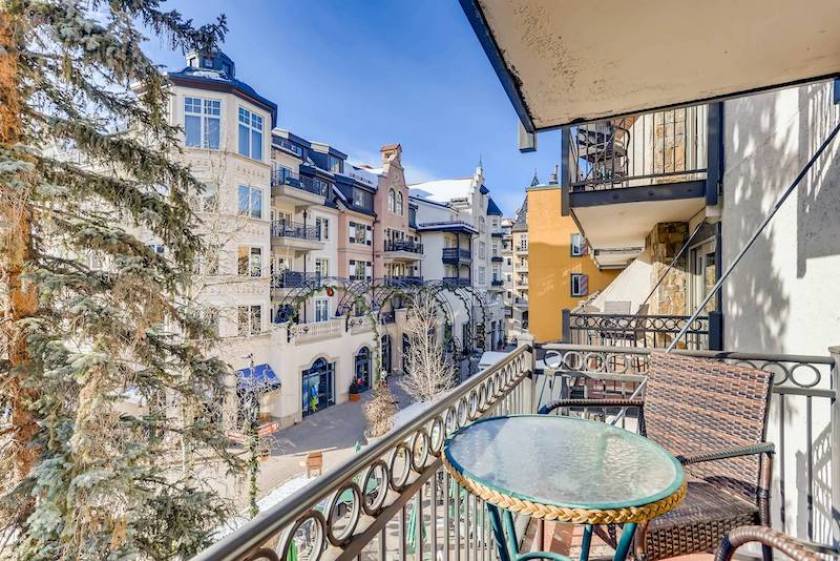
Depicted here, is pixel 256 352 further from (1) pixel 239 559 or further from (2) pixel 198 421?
(1) pixel 239 559

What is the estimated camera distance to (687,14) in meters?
1.64

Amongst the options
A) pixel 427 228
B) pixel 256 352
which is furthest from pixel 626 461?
pixel 427 228

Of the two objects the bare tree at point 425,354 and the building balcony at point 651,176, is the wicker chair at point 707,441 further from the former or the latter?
the bare tree at point 425,354

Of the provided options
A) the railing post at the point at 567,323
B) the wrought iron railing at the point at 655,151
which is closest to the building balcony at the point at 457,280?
the wrought iron railing at the point at 655,151

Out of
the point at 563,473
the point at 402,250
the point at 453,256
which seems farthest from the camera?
the point at 453,256

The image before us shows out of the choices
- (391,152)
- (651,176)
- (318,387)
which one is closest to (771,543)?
(651,176)

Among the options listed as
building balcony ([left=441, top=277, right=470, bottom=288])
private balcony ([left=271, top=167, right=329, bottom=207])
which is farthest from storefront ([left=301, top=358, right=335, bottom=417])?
building balcony ([left=441, top=277, right=470, bottom=288])

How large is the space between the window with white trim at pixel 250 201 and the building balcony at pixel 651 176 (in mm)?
10774

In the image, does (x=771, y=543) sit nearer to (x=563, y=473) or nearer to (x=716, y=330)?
(x=563, y=473)

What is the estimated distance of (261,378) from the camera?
12.7 meters

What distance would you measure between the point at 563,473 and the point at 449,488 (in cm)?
75

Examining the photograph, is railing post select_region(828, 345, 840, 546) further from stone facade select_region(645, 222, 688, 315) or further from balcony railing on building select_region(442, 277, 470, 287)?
balcony railing on building select_region(442, 277, 470, 287)

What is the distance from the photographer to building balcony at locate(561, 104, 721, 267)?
498 cm

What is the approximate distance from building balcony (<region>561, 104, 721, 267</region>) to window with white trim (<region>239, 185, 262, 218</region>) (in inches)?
424
